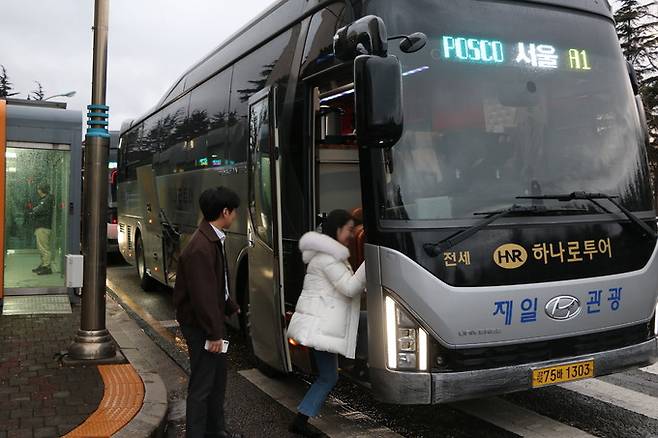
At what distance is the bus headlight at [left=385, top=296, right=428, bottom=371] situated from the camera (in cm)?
399

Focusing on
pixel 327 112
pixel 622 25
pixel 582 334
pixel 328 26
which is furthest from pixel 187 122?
pixel 622 25

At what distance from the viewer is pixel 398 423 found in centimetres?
495

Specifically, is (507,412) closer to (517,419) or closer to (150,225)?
(517,419)

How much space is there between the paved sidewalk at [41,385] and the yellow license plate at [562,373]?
323 centimetres

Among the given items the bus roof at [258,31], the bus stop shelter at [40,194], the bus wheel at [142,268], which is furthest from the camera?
the bus wheel at [142,268]

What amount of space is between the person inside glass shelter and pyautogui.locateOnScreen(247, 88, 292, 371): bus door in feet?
16.7

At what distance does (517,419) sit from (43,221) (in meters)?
7.71

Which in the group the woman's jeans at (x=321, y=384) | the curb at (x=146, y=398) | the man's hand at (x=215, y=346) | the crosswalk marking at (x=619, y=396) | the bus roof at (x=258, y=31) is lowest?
the crosswalk marking at (x=619, y=396)

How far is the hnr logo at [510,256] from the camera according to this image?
161 inches

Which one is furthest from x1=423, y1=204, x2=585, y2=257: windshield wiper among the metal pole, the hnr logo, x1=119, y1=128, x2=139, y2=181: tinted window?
x1=119, y1=128, x2=139, y2=181: tinted window

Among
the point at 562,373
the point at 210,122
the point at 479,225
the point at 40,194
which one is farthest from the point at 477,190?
the point at 40,194

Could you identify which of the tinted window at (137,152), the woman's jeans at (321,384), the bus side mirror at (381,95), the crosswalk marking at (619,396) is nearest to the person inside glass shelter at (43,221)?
the tinted window at (137,152)

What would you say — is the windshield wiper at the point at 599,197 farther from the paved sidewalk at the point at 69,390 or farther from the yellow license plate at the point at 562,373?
the paved sidewalk at the point at 69,390

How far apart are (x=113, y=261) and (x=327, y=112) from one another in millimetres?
13443
